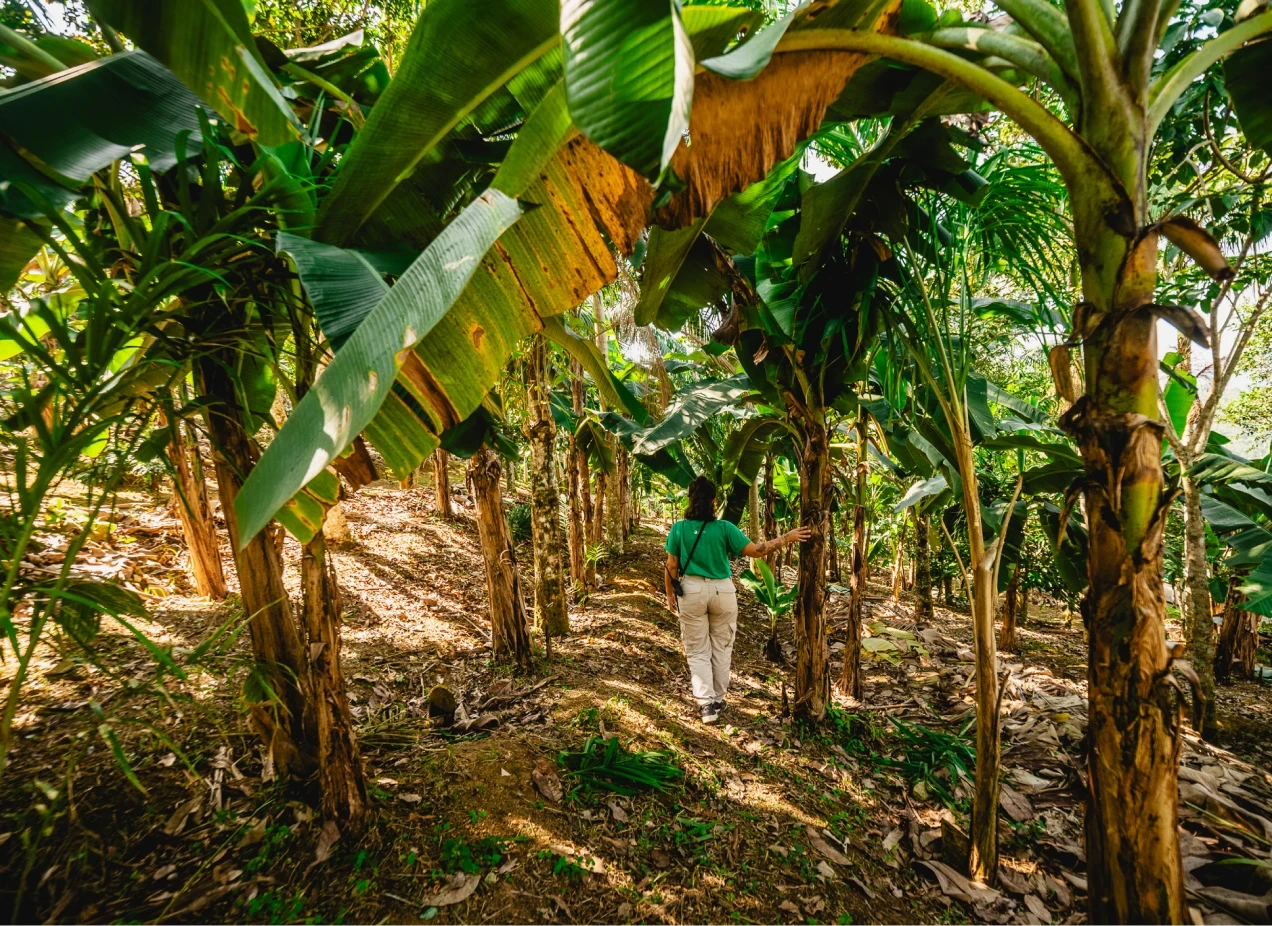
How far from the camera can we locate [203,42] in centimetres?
152

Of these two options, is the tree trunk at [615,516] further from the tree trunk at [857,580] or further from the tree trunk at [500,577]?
the tree trunk at [857,580]

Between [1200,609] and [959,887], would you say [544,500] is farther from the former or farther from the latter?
[1200,609]

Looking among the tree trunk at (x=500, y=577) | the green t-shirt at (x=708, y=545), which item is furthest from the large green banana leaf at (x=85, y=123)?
the green t-shirt at (x=708, y=545)

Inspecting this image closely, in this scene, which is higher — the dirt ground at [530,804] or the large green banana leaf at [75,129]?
the large green banana leaf at [75,129]

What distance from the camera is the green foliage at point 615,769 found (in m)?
2.78

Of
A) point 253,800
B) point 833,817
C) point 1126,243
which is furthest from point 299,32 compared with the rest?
point 833,817

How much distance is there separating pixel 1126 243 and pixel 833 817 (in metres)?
3.18

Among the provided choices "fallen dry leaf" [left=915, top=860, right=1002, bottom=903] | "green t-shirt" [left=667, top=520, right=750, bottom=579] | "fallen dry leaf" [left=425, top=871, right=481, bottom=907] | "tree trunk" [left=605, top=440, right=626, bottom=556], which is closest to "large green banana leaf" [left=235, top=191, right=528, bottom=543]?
"fallen dry leaf" [left=425, top=871, right=481, bottom=907]

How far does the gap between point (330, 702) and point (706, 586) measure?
269cm

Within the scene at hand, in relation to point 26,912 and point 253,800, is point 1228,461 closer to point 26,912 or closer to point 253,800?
point 253,800

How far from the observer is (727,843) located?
8.57 feet

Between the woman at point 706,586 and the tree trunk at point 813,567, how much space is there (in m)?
0.25

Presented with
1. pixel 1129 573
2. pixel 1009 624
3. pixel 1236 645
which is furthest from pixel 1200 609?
pixel 1129 573

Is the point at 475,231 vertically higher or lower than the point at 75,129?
lower
